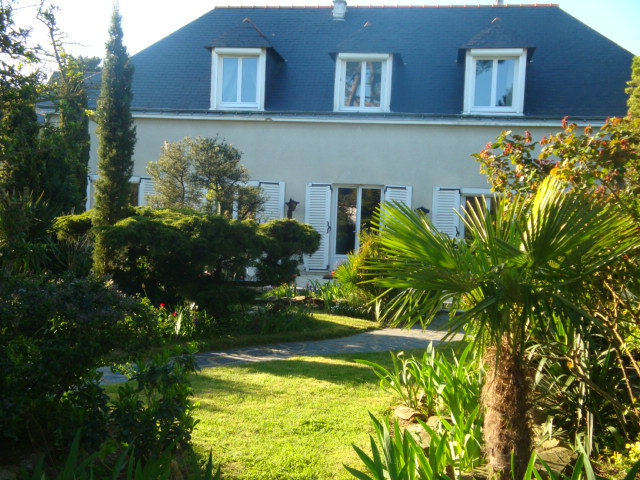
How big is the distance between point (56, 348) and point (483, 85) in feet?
44.3

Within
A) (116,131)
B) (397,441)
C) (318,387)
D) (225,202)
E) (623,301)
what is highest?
(116,131)

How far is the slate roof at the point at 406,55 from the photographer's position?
14953 mm

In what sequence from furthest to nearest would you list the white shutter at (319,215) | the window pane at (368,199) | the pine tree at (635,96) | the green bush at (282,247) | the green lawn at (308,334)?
the window pane at (368,199) < the white shutter at (319,215) < the pine tree at (635,96) < the green bush at (282,247) < the green lawn at (308,334)

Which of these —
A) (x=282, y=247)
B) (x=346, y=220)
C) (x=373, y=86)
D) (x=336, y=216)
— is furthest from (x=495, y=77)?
(x=282, y=247)

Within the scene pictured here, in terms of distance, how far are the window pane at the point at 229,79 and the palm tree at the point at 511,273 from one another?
499 inches

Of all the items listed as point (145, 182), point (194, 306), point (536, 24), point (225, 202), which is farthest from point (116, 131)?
point (536, 24)

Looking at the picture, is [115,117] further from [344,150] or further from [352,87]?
[352,87]

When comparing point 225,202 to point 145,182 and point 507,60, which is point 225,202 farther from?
point 507,60

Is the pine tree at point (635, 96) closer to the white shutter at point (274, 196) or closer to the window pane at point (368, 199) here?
the window pane at point (368, 199)

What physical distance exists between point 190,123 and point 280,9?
5.39 metres

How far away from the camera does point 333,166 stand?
14969 millimetres

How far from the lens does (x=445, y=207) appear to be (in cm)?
1455

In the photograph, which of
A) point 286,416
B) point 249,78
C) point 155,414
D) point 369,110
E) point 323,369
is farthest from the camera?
point 249,78

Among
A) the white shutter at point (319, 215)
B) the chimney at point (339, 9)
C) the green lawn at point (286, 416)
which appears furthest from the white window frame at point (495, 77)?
the green lawn at point (286, 416)
